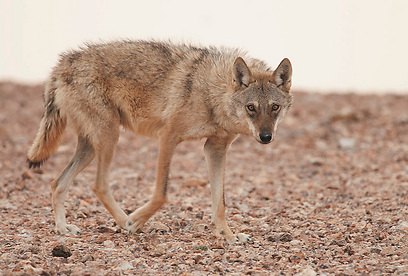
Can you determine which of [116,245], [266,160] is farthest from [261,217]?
[266,160]

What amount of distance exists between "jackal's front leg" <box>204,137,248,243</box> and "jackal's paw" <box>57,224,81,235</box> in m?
1.67

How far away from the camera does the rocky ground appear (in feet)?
15.8

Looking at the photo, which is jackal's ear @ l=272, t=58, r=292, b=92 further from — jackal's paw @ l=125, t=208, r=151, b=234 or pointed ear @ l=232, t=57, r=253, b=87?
jackal's paw @ l=125, t=208, r=151, b=234

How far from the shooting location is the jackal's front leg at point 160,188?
5668 mm

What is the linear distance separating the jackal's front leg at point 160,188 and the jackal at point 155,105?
0.01 meters

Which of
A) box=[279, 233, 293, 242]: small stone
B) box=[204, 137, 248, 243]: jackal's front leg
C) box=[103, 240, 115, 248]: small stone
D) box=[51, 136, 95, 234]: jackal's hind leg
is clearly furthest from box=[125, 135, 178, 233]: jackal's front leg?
box=[279, 233, 293, 242]: small stone

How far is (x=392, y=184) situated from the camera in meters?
8.23

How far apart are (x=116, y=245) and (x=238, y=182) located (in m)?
4.15

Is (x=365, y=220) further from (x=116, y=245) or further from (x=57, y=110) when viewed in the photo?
(x=57, y=110)

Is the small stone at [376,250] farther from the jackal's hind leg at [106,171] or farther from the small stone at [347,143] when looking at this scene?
the small stone at [347,143]

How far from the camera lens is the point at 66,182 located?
6.06 metres

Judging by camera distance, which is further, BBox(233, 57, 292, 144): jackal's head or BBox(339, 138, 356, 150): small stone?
BBox(339, 138, 356, 150): small stone

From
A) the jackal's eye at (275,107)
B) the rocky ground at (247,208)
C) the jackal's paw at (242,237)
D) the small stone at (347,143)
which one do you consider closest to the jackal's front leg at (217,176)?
the jackal's paw at (242,237)

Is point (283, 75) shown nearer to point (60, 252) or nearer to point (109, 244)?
point (109, 244)
